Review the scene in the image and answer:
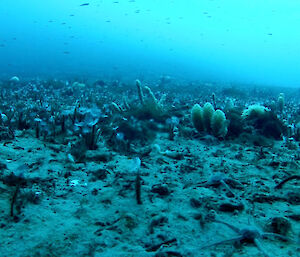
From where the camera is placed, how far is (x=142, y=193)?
3.14 meters

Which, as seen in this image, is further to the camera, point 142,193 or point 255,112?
point 255,112

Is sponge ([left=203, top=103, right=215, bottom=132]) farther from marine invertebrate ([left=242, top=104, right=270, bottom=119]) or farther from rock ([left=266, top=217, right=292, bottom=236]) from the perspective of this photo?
rock ([left=266, top=217, right=292, bottom=236])

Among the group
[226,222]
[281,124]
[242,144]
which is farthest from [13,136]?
[281,124]

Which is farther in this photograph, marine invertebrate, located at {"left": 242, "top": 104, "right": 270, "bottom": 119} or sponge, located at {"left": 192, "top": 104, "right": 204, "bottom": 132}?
marine invertebrate, located at {"left": 242, "top": 104, "right": 270, "bottom": 119}

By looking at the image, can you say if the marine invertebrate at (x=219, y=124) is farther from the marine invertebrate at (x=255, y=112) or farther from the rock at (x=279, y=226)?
the rock at (x=279, y=226)

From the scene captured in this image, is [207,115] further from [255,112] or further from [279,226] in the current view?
[279,226]

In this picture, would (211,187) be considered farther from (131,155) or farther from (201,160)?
(131,155)

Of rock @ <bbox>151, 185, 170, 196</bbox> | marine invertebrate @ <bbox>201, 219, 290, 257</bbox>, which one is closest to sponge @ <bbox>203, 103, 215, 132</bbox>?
rock @ <bbox>151, 185, 170, 196</bbox>

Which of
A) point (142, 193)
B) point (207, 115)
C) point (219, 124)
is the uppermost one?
point (207, 115)

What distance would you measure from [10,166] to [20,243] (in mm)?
1657

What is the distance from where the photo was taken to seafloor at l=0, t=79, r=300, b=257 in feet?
7.39

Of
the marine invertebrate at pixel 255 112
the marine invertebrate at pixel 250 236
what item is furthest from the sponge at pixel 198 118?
the marine invertebrate at pixel 250 236

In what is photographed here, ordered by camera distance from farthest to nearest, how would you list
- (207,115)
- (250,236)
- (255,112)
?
(255,112) → (207,115) → (250,236)

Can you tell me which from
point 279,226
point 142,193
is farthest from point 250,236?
point 142,193
